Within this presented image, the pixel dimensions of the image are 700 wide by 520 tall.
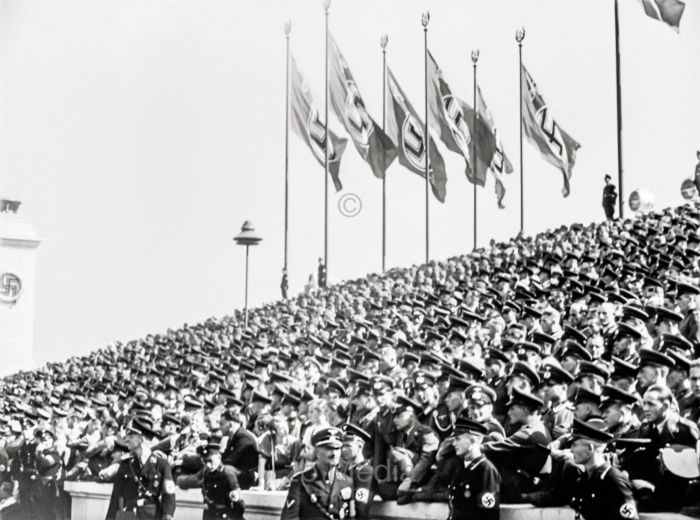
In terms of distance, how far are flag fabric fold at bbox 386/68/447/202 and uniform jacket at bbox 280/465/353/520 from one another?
107 ft

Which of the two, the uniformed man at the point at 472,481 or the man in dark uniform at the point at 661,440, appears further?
the uniformed man at the point at 472,481

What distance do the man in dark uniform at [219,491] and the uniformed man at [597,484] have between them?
4.32 metres

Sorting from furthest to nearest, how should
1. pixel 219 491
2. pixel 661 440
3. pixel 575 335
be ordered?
pixel 575 335, pixel 219 491, pixel 661 440

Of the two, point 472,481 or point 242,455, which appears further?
point 242,455

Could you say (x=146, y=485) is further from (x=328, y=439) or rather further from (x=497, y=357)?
(x=497, y=357)

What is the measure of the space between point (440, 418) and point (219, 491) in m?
2.45

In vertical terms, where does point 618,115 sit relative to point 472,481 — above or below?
above

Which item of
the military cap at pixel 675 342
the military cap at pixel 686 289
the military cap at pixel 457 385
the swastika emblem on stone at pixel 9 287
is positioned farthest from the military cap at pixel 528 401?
the swastika emblem on stone at pixel 9 287

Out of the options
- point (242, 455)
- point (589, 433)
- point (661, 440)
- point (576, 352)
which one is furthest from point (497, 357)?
point (589, 433)

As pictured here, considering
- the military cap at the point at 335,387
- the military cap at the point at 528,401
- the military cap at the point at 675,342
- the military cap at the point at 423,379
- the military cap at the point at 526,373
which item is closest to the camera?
the military cap at the point at 528,401

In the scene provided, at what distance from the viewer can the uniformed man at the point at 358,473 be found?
11.1 meters

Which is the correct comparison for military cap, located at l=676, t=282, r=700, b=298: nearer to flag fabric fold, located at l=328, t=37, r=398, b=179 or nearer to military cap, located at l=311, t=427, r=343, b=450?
military cap, located at l=311, t=427, r=343, b=450

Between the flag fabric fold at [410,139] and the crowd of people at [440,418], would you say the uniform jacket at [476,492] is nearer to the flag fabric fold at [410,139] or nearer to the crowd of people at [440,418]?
the crowd of people at [440,418]

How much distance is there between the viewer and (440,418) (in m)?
12.4
